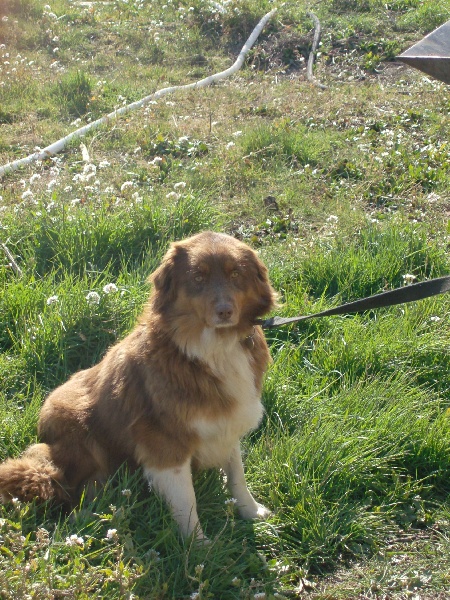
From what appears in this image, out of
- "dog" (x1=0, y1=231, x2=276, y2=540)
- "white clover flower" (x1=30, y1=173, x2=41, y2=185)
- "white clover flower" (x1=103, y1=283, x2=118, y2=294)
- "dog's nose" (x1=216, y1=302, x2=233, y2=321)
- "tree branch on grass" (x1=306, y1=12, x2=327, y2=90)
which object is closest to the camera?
"dog's nose" (x1=216, y1=302, x2=233, y2=321)

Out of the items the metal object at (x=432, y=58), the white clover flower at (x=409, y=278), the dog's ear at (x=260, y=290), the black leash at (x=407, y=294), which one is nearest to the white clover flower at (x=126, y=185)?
the white clover flower at (x=409, y=278)

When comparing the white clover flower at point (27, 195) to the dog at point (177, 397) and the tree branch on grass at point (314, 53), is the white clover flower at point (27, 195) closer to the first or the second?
the dog at point (177, 397)

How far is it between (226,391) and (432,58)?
5.36ft

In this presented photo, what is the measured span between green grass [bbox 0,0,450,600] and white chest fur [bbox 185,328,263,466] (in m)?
0.31

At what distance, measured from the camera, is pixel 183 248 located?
3.32m

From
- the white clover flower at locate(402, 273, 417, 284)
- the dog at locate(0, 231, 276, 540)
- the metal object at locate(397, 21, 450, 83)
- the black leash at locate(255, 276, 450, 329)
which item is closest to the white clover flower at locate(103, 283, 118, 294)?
the dog at locate(0, 231, 276, 540)

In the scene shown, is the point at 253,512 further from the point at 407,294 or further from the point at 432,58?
the point at 432,58

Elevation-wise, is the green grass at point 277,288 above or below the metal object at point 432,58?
below

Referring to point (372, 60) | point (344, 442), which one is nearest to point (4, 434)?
point (344, 442)

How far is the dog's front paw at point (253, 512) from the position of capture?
3.47 m

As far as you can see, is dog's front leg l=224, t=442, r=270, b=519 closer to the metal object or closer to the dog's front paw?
the dog's front paw

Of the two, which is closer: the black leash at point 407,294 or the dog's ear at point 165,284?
the black leash at point 407,294

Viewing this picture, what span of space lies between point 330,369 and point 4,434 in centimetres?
187

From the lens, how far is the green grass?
10.2ft
